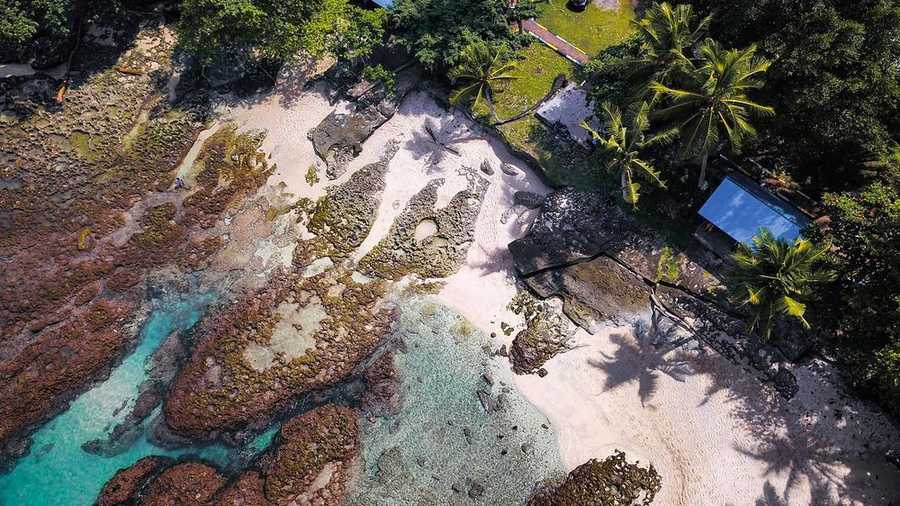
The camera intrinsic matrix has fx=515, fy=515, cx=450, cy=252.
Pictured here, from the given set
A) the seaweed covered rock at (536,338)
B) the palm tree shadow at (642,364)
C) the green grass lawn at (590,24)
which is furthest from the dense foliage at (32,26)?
the palm tree shadow at (642,364)

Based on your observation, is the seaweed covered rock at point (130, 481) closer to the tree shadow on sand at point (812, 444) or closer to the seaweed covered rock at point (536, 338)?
the seaweed covered rock at point (536, 338)

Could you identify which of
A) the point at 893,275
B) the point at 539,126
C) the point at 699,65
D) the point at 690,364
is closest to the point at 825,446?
the point at 690,364

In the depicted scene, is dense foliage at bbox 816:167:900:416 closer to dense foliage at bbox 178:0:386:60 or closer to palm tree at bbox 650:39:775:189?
palm tree at bbox 650:39:775:189

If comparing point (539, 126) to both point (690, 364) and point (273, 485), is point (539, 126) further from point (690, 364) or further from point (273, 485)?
point (273, 485)

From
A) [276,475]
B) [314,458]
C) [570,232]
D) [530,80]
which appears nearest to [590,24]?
[530,80]

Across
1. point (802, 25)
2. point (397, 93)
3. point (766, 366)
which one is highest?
point (802, 25)

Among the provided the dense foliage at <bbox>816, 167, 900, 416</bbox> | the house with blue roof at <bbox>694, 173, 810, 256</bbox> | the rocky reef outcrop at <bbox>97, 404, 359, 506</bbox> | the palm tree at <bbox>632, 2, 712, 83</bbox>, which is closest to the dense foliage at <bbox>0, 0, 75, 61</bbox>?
the rocky reef outcrop at <bbox>97, 404, 359, 506</bbox>
